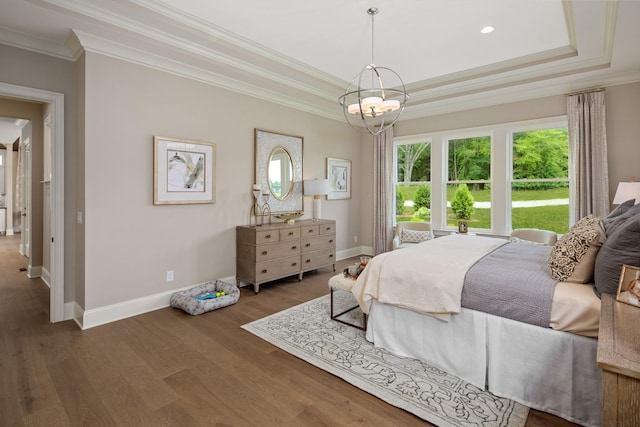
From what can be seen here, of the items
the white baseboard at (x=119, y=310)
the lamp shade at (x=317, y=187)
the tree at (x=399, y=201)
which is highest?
the lamp shade at (x=317, y=187)

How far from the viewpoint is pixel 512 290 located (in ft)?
6.78

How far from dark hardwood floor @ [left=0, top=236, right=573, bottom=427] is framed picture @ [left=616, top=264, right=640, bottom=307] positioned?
2.68 feet

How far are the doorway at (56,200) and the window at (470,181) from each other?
541 cm

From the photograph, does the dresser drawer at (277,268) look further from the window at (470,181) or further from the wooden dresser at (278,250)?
the window at (470,181)

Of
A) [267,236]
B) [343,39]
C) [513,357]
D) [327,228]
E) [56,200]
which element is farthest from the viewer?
[327,228]

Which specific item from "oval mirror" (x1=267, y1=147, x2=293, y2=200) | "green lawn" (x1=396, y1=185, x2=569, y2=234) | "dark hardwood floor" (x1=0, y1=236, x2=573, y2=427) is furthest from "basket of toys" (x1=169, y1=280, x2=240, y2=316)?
"green lawn" (x1=396, y1=185, x2=569, y2=234)

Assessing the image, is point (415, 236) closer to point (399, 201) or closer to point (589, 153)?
point (399, 201)

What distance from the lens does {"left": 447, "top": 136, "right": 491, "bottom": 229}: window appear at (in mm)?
5180

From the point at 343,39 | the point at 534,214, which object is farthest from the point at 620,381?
the point at 534,214

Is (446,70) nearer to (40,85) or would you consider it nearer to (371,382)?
(371,382)

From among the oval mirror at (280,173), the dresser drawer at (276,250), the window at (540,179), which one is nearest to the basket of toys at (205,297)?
the dresser drawer at (276,250)

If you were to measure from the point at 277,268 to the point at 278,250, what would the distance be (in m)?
0.25

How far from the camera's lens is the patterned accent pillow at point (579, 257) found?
2039 mm

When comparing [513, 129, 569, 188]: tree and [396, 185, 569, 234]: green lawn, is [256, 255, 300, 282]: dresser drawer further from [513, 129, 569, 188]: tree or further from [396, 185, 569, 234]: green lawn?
[513, 129, 569, 188]: tree
